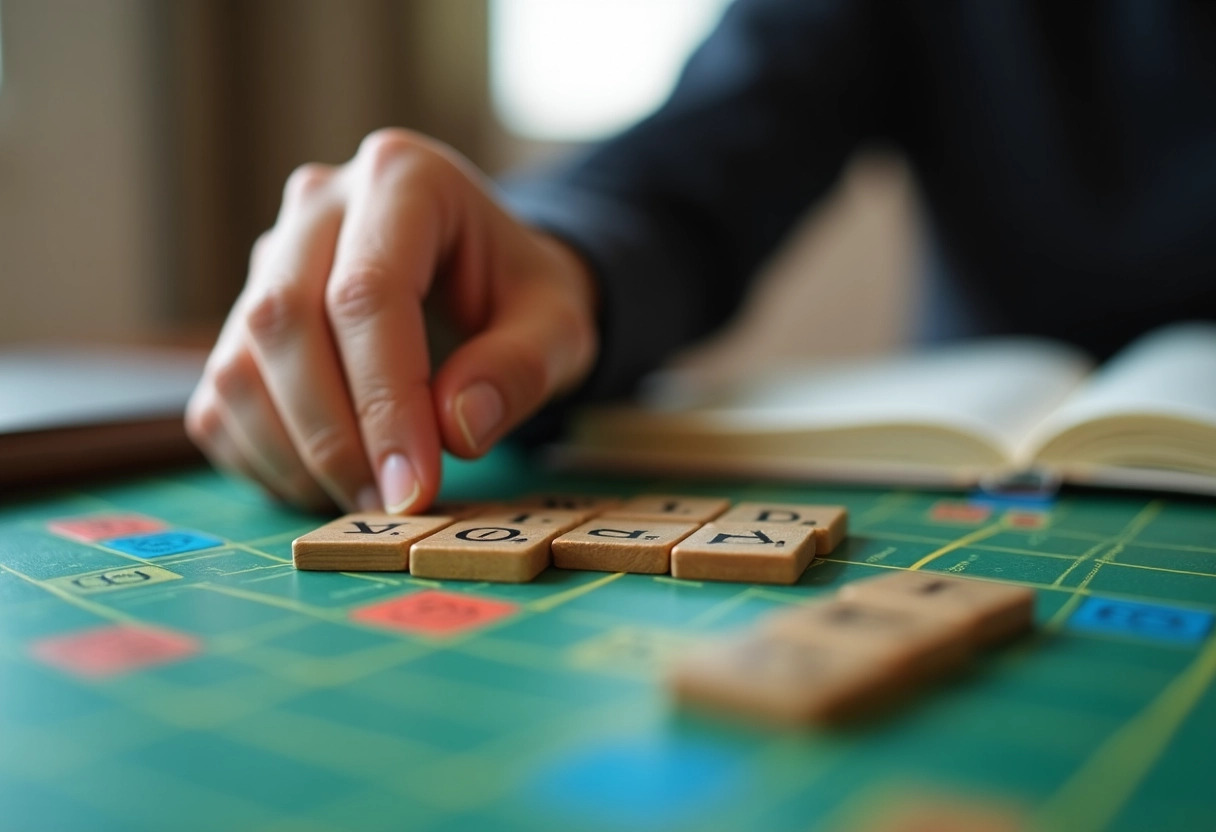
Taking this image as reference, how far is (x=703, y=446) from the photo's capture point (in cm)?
108

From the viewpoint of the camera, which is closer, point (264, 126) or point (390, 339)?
point (390, 339)

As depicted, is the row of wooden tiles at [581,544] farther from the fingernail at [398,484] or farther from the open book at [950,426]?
the open book at [950,426]

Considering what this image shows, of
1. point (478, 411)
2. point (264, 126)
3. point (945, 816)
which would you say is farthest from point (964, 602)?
point (264, 126)

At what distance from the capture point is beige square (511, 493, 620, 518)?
2.71ft

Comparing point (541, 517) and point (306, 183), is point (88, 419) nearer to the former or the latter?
point (306, 183)

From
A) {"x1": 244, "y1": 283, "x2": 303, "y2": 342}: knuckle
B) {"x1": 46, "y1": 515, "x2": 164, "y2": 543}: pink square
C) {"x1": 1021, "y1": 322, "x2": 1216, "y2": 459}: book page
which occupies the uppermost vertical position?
{"x1": 244, "y1": 283, "x2": 303, "y2": 342}: knuckle

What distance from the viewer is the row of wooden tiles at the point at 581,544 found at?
651 mm

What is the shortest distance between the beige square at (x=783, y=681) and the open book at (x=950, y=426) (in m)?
0.53

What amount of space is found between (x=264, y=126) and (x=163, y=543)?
2.91 m

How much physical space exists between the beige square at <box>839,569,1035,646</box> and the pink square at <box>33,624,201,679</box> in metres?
0.34

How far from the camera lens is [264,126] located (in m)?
3.38

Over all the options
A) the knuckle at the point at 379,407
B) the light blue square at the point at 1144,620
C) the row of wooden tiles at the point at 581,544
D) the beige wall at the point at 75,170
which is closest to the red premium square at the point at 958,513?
the row of wooden tiles at the point at 581,544

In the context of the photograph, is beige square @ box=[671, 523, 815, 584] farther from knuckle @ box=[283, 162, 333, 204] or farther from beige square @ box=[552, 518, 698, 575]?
knuckle @ box=[283, 162, 333, 204]

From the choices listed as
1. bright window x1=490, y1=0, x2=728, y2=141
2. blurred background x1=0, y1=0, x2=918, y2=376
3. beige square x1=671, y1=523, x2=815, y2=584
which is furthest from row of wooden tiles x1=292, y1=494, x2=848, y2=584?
bright window x1=490, y1=0, x2=728, y2=141
